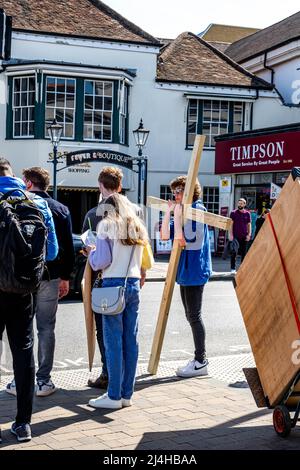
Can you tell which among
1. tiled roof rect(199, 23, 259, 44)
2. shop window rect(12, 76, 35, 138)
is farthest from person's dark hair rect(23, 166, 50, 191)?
tiled roof rect(199, 23, 259, 44)

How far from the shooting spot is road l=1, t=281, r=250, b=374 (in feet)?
→ 24.3

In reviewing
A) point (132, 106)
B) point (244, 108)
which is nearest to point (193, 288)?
point (132, 106)

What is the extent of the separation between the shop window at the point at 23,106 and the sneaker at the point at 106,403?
18949 mm

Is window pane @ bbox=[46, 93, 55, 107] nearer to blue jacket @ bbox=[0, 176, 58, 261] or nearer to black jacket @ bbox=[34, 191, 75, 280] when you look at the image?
black jacket @ bbox=[34, 191, 75, 280]

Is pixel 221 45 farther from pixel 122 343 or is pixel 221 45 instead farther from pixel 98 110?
pixel 122 343

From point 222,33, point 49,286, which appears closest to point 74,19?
point 222,33

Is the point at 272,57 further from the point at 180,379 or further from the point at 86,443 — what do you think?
the point at 86,443

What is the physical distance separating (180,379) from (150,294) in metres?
6.75

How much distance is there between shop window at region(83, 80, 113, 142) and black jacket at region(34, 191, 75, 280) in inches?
725

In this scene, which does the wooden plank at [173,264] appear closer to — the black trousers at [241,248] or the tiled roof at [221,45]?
the black trousers at [241,248]

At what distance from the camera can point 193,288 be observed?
6.31 meters

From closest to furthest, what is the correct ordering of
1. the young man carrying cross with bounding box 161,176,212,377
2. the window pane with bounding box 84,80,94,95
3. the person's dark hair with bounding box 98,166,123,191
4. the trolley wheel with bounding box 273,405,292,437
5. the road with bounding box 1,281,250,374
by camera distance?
the trolley wheel with bounding box 273,405,292,437 < the person's dark hair with bounding box 98,166,123,191 < the young man carrying cross with bounding box 161,176,212,377 < the road with bounding box 1,281,250,374 < the window pane with bounding box 84,80,94,95

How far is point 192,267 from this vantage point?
629 centimetres

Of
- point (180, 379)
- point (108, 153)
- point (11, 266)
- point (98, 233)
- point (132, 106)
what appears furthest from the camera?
point (132, 106)
